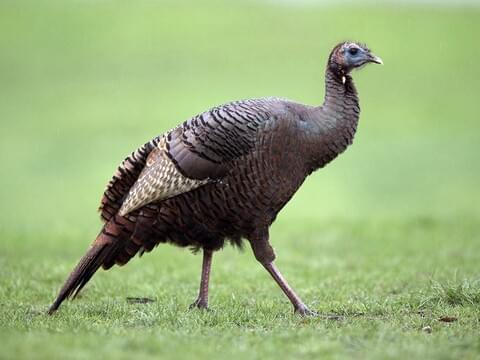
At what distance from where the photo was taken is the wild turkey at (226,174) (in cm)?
726

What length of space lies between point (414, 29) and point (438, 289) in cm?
2533

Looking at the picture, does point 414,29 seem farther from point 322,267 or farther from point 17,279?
point 17,279

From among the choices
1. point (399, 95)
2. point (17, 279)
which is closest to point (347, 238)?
point (17, 279)

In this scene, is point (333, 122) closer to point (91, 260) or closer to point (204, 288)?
point (204, 288)

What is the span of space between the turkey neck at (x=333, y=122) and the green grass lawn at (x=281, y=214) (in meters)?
1.26

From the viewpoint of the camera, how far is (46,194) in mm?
20672

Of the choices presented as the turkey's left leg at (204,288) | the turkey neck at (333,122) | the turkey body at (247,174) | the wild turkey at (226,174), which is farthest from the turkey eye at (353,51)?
the turkey's left leg at (204,288)

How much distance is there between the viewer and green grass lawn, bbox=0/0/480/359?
20.9 ft

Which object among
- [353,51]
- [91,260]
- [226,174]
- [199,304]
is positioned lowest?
[199,304]

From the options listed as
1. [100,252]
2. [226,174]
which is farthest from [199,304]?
[226,174]

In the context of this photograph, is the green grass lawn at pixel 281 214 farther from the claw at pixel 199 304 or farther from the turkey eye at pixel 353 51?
the turkey eye at pixel 353 51

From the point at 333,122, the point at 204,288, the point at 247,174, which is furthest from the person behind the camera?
the point at 204,288

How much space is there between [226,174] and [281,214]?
10.5 m

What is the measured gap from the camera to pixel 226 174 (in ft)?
23.9
